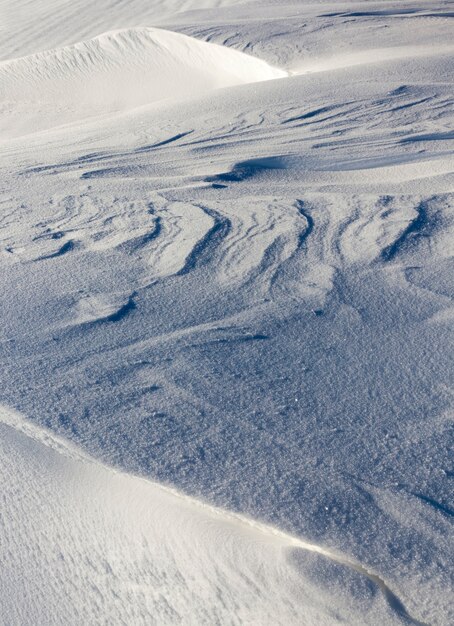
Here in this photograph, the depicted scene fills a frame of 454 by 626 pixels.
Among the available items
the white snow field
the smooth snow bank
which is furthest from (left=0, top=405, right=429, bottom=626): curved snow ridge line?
the smooth snow bank

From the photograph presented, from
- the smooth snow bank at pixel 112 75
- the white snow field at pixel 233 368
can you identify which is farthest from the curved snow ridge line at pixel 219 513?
the smooth snow bank at pixel 112 75

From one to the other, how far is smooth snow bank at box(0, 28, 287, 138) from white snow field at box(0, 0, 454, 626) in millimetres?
2297

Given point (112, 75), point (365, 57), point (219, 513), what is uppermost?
point (112, 75)

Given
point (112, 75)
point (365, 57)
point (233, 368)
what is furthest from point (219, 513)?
point (112, 75)

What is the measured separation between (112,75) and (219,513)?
23.9 ft

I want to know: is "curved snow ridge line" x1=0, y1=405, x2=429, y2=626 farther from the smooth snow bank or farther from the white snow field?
the smooth snow bank

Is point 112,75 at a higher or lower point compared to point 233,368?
higher

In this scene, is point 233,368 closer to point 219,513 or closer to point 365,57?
point 219,513

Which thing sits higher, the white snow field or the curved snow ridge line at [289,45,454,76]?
the curved snow ridge line at [289,45,454,76]

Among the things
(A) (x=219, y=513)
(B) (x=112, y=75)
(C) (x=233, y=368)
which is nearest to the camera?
(A) (x=219, y=513)

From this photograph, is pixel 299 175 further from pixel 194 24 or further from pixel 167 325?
pixel 194 24

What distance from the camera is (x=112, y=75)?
27.6ft

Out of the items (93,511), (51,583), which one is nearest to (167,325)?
(93,511)

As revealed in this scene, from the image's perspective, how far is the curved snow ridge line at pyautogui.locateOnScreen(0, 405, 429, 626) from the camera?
1.69 meters
